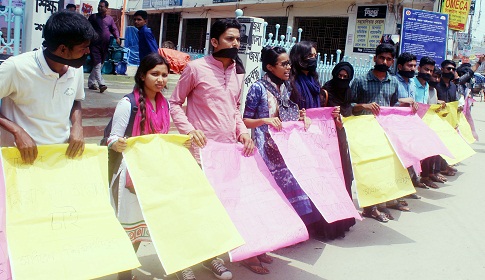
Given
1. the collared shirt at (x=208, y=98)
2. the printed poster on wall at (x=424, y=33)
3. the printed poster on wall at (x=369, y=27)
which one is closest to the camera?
the collared shirt at (x=208, y=98)

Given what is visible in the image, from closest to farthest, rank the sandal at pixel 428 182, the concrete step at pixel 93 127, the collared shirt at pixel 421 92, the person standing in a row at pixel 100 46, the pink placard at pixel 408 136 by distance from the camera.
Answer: the pink placard at pixel 408 136
the concrete step at pixel 93 127
the collared shirt at pixel 421 92
the sandal at pixel 428 182
the person standing in a row at pixel 100 46

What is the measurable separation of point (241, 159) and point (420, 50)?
5828 mm

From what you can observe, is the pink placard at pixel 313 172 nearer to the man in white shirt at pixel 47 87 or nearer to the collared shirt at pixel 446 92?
A: the man in white shirt at pixel 47 87

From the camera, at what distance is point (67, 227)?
2.02 metres

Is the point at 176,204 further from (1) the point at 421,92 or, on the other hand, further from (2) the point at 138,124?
(1) the point at 421,92

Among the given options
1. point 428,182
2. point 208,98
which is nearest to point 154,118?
point 208,98

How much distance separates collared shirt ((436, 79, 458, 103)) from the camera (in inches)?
238

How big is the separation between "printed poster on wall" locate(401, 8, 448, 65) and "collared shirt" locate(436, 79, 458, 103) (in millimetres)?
1469

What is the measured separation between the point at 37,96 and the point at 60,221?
596 mm

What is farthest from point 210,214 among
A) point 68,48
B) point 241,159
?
point 68,48

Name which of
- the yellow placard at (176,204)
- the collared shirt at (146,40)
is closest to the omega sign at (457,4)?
the collared shirt at (146,40)

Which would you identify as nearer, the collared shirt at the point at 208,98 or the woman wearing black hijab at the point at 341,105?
the collared shirt at the point at 208,98

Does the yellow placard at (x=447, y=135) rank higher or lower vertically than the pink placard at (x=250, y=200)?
higher

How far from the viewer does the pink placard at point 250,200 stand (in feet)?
8.54
